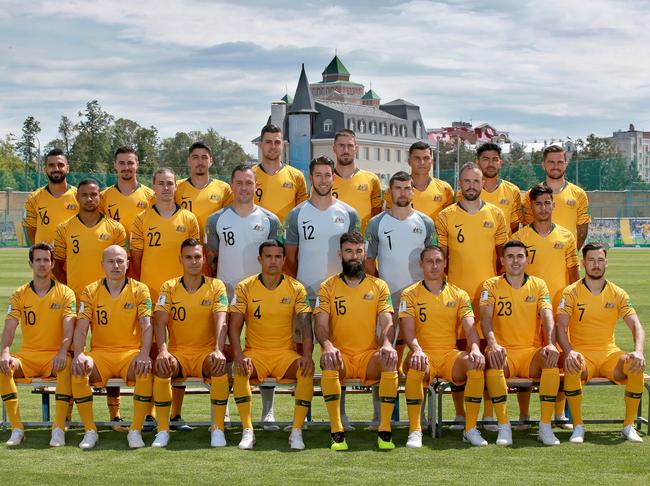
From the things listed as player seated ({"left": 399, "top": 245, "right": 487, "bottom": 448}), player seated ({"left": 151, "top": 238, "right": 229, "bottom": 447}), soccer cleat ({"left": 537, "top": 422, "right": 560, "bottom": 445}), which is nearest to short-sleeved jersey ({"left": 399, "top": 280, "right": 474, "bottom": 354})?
player seated ({"left": 399, "top": 245, "right": 487, "bottom": 448})

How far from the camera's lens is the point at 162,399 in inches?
253

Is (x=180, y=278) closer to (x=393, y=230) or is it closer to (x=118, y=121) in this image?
(x=393, y=230)

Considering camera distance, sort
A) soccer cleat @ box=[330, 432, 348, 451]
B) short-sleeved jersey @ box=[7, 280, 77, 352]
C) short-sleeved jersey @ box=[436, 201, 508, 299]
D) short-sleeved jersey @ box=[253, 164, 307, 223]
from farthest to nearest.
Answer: short-sleeved jersey @ box=[253, 164, 307, 223]
short-sleeved jersey @ box=[436, 201, 508, 299]
short-sleeved jersey @ box=[7, 280, 77, 352]
soccer cleat @ box=[330, 432, 348, 451]

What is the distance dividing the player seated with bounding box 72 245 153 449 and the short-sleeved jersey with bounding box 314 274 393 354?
4.30 feet

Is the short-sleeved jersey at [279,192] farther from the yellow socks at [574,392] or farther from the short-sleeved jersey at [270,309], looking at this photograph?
the yellow socks at [574,392]

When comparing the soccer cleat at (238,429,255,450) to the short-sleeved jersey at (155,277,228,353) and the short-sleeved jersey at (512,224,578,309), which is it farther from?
the short-sleeved jersey at (512,224,578,309)

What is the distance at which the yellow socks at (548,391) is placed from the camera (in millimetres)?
6465

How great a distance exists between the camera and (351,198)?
308 inches

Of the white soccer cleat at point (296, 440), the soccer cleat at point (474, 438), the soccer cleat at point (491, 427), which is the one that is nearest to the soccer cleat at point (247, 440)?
the white soccer cleat at point (296, 440)

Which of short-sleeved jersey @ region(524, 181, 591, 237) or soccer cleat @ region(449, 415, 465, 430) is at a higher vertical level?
short-sleeved jersey @ region(524, 181, 591, 237)

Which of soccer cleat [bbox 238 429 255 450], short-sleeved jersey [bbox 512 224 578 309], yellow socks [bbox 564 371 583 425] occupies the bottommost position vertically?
soccer cleat [bbox 238 429 255 450]

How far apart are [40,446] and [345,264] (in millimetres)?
2507

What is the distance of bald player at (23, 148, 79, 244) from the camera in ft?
25.3

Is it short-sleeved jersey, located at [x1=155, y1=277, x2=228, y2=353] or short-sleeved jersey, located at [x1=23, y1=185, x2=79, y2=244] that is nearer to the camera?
short-sleeved jersey, located at [x1=155, y1=277, x2=228, y2=353]
